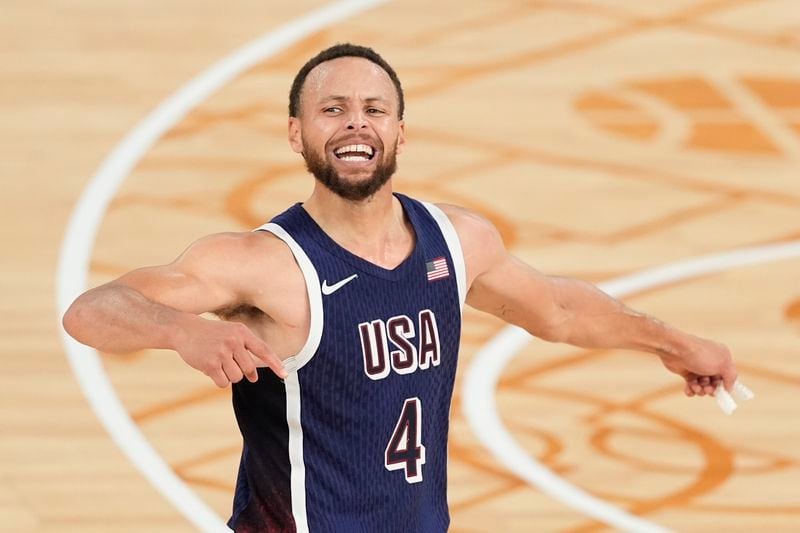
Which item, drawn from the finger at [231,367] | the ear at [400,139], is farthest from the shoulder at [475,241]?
the finger at [231,367]

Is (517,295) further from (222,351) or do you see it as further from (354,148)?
(222,351)

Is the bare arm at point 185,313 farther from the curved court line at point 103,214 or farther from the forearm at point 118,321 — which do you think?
the curved court line at point 103,214

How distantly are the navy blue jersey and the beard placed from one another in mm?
123

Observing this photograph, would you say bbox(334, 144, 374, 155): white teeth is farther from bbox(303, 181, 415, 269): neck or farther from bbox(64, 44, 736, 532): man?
bbox(303, 181, 415, 269): neck

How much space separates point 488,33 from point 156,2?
2.07 meters

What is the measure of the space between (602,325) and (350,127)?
1.05 meters

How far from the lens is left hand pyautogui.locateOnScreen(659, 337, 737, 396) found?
14.9ft

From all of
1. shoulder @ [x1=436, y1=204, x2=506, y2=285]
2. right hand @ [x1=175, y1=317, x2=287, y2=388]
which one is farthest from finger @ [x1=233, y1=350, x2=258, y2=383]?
shoulder @ [x1=436, y1=204, x2=506, y2=285]

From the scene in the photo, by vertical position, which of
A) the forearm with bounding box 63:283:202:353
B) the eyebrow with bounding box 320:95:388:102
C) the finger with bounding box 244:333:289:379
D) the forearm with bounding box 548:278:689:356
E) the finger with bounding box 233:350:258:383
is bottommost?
the finger with bounding box 233:350:258:383

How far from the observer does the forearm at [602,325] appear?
14.8 ft

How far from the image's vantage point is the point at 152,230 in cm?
829

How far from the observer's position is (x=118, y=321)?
11.3ft

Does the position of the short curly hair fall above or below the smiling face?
above

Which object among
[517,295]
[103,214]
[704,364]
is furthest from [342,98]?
[103,214]
